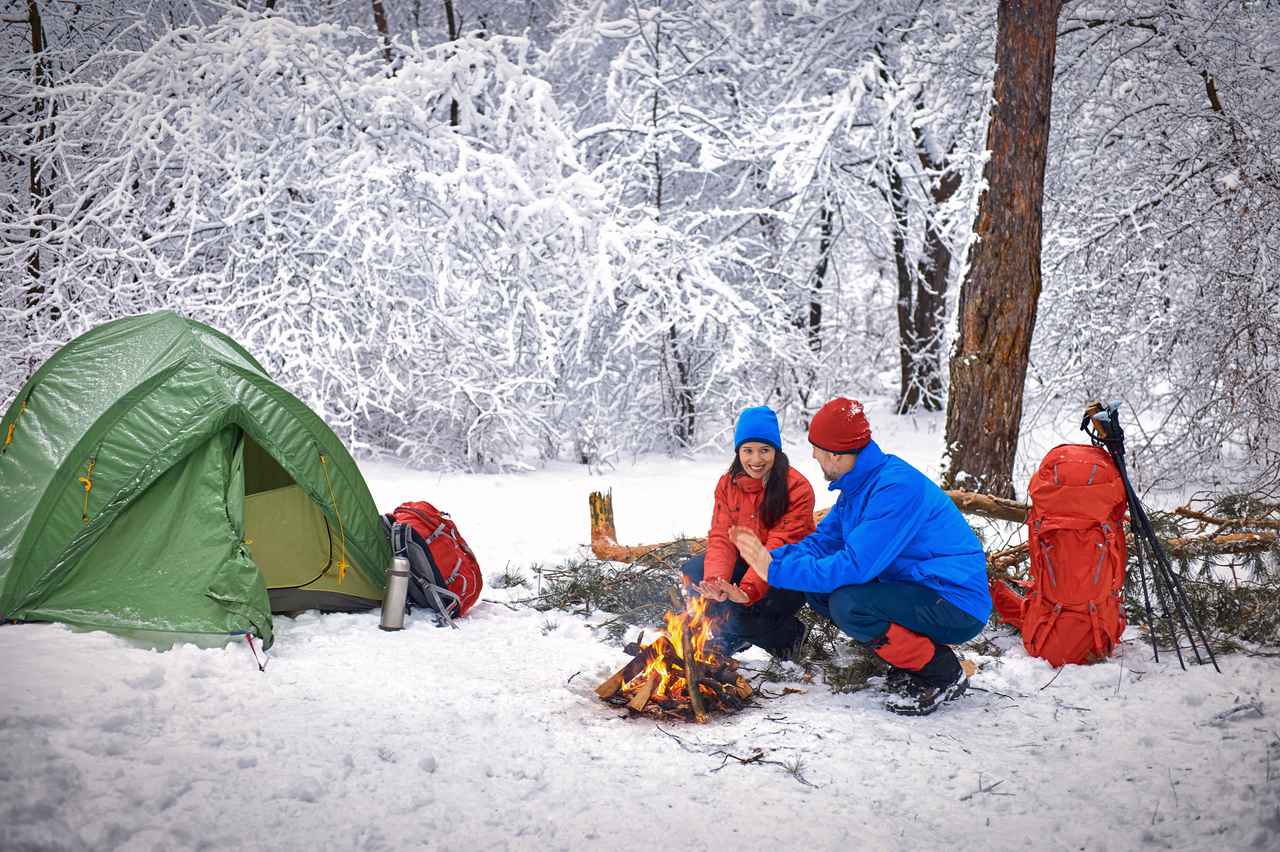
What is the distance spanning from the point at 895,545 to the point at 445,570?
2.36m

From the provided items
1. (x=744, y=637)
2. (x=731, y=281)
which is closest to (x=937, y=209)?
(x=731, y=281)

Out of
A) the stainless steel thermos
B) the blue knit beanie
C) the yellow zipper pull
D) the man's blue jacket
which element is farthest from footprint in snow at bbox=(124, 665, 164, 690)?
the blue knit beanie

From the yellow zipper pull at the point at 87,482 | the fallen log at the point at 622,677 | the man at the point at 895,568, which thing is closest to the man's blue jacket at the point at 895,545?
the man at the point at 895,568

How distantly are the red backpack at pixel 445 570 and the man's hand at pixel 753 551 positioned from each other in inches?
66.7

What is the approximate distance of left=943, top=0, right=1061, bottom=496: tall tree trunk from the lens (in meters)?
5.92

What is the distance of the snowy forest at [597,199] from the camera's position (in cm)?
710

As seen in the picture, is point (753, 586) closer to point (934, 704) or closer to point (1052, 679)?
point (934, 704)

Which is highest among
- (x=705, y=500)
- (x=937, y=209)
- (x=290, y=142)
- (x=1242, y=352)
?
(x=290, y=142)

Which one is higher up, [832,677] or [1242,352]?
[1242,352]

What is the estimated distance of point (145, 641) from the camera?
150 inches

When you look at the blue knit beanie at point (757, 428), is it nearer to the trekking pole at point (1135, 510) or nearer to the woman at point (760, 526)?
the woman at point (760, 526)

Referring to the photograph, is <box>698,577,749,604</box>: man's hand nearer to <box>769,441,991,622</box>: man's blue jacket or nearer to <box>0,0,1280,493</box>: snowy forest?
<box>769,441,991,622</box>: man's blue jacket

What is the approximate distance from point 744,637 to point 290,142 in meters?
6.45

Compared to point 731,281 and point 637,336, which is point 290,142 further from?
point 731,281
